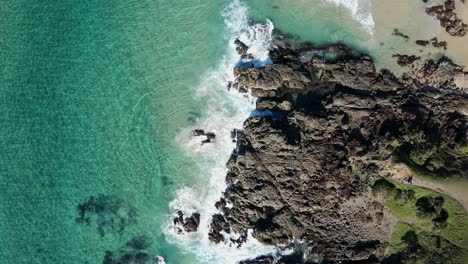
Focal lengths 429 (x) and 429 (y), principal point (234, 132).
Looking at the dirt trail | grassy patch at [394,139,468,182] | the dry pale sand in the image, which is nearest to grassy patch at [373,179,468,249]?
the dirt trail

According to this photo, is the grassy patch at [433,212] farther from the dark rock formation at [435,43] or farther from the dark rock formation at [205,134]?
the dark rock formation at [205,134]

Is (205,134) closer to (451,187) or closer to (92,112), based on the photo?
(92,112)

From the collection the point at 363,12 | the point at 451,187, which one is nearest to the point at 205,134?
the point at 363,12

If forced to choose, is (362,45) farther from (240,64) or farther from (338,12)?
(240,64)

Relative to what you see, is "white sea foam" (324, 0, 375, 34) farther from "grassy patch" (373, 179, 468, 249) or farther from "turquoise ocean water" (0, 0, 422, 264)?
"grassy patch" (373, 179, 468, 249)

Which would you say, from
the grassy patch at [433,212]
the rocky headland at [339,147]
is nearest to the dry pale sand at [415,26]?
the rocky headland at [339,147]

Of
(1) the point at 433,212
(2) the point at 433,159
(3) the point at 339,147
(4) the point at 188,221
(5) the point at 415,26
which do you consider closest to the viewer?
(1) the point at 433,212
